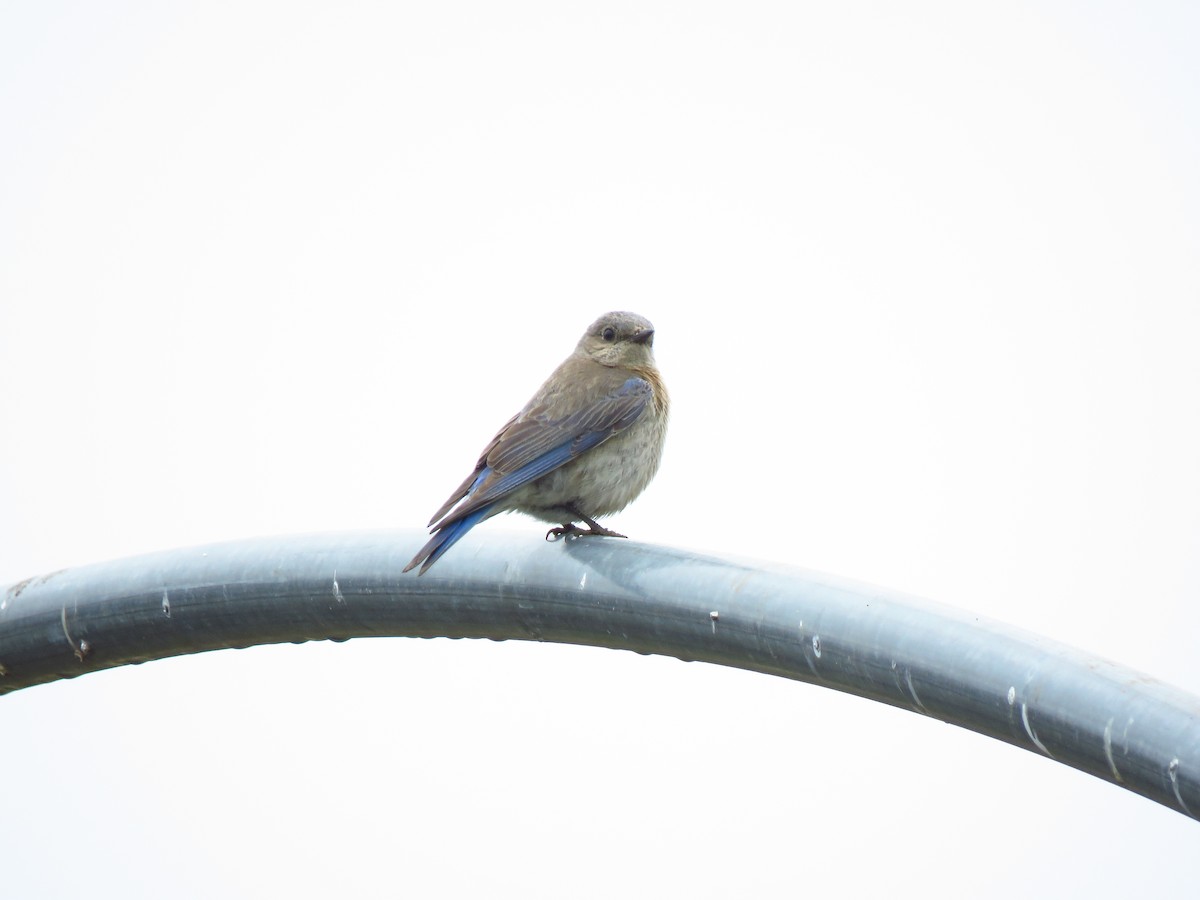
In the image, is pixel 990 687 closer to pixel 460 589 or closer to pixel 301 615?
pixel 460 589

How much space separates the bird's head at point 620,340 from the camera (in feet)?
21.1

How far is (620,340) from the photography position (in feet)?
21.4

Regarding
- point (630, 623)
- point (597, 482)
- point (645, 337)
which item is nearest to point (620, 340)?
point (645, 337)

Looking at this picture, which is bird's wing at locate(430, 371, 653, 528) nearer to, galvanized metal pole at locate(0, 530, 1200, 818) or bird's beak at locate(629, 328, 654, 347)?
bird's beak at locate(629, 328, 654, 347)

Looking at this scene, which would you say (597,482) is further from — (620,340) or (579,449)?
(620,340)

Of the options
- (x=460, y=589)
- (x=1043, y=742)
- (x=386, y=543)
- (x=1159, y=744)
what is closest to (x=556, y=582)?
(x=460, y=589)

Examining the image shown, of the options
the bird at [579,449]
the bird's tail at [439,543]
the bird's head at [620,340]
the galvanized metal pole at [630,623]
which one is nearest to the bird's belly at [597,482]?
the bird at [579,449]

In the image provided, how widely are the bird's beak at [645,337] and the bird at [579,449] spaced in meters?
0.20

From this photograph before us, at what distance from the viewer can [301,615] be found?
3809mm

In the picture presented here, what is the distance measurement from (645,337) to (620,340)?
108 millimetres

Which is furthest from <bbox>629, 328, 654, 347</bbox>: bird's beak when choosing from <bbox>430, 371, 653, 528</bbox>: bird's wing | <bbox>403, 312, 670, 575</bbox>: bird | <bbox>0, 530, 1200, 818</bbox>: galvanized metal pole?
<bbox>0, 530, 1200, 818</bbox>: galvanized metal pole

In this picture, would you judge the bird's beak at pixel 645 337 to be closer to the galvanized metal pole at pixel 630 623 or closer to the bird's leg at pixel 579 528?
the bird's leg at pixel 579 528

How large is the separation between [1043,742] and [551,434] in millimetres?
3086

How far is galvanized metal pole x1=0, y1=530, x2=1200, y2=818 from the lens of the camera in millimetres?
2609
